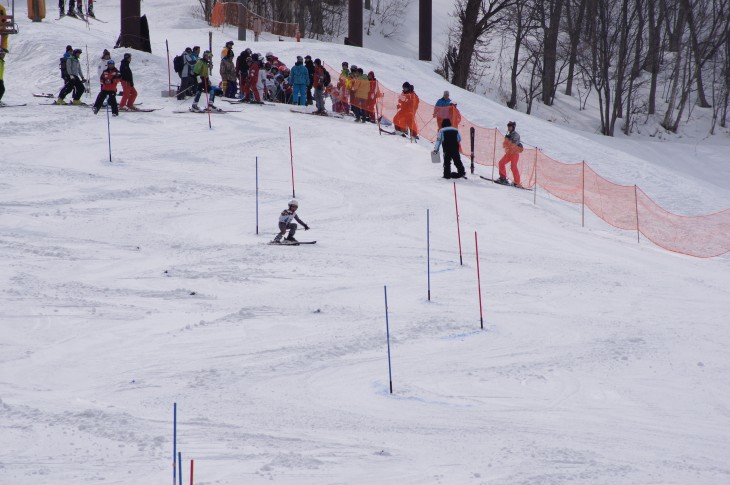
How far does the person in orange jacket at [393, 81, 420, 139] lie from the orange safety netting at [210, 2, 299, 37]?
14.9 metres

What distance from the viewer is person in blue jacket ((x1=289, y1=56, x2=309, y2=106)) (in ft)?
87.1

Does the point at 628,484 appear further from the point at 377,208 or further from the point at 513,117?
the point at 513,117

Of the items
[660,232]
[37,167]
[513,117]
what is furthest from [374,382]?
[513,117]

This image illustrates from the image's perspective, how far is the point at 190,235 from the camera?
1578 centimetres

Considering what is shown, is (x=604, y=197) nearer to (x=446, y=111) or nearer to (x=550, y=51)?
(x=446, y=111)

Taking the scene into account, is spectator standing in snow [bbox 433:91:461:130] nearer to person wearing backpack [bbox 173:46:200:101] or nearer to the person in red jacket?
person wearing backpack [bbox 173:46:200:101]

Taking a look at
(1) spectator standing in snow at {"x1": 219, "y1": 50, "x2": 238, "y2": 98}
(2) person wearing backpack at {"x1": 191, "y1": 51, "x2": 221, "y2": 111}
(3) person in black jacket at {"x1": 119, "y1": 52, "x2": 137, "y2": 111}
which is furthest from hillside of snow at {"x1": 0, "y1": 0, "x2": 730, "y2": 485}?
(1) spectator standing in snow at {"x1": 219, "y1": 50, "x2": 238, "y2": 98}

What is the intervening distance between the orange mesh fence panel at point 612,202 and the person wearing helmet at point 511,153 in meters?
1.63

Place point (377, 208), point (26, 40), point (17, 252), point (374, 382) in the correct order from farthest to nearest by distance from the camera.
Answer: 1. point (26, 40)
2. point (377, 208)
3. point (17, 252)
4. point (374, 382)

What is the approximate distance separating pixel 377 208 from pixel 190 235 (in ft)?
13.0

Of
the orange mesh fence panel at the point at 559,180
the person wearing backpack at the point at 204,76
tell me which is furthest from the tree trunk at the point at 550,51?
the orange mesh fence panel at the point at 559,180

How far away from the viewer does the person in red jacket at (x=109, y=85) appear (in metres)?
22.2

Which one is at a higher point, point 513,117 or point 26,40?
point 26,40

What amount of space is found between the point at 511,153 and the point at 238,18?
21.1 meters
